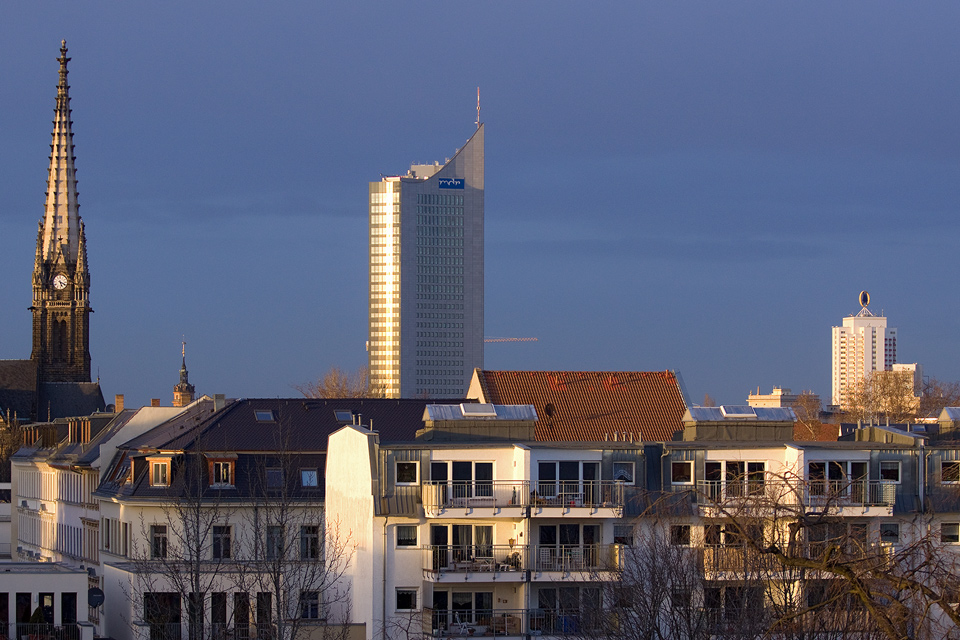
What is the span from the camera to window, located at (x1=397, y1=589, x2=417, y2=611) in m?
48.6

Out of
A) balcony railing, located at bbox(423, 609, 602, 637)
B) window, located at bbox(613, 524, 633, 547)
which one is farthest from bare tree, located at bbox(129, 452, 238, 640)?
window, located at bbox(613, 524, 633, 547)

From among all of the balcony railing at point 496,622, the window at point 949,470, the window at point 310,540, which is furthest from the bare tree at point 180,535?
the window at point 949,470

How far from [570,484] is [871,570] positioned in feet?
123

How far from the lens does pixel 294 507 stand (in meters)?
62.5

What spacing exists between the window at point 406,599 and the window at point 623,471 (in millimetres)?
7415

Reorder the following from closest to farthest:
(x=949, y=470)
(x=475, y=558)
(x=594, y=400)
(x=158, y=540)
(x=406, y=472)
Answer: (x=475, y=558)
(x=406, y=472)
(x=949, y=470)
(x=158, y=540)
(x=594, y=400)

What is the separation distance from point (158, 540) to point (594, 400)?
2260 centimetres

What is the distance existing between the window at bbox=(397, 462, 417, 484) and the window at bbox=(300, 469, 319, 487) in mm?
18048

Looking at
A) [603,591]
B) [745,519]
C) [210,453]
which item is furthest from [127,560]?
[745,519]

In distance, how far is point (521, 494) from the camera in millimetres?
48531

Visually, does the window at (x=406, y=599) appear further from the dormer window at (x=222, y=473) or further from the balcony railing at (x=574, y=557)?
the dormer window at (x=222, y=473)

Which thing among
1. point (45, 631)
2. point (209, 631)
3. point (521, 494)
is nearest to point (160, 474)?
point (45, 631)

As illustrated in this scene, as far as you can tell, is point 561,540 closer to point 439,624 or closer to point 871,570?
point 439,624

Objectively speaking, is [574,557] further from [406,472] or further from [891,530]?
[891,530]
